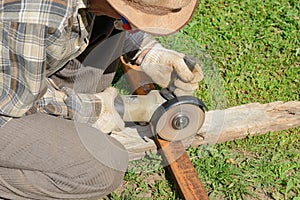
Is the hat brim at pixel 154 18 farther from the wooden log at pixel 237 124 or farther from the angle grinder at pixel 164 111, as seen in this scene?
the wooden log at pixel 237 124

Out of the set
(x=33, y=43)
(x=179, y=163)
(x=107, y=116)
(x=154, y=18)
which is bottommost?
(x=179, y=163)

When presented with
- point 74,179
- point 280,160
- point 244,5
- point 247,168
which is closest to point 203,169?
point 247,168

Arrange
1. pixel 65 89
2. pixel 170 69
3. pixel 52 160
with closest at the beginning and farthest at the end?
pixel 52 160, pixel 65 89, pixel 170 69

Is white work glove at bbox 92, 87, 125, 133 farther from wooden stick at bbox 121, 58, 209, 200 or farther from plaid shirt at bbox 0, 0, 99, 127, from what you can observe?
wooden stick at bbox 121, 58, 209, 200

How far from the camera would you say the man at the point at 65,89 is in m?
1.93

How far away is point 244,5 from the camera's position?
4191 mm

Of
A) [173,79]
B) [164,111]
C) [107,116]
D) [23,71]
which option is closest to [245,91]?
[173,79]

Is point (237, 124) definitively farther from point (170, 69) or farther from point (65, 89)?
point (65, 89)

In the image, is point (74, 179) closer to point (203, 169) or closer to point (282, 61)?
point (203, 169)

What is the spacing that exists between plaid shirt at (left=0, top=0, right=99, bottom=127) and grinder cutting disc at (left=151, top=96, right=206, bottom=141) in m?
0.64

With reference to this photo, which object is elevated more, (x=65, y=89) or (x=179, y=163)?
(x=65, y=89)

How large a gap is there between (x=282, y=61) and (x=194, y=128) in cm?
114

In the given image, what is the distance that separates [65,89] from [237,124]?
1043 mm

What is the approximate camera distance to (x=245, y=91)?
3.55m
